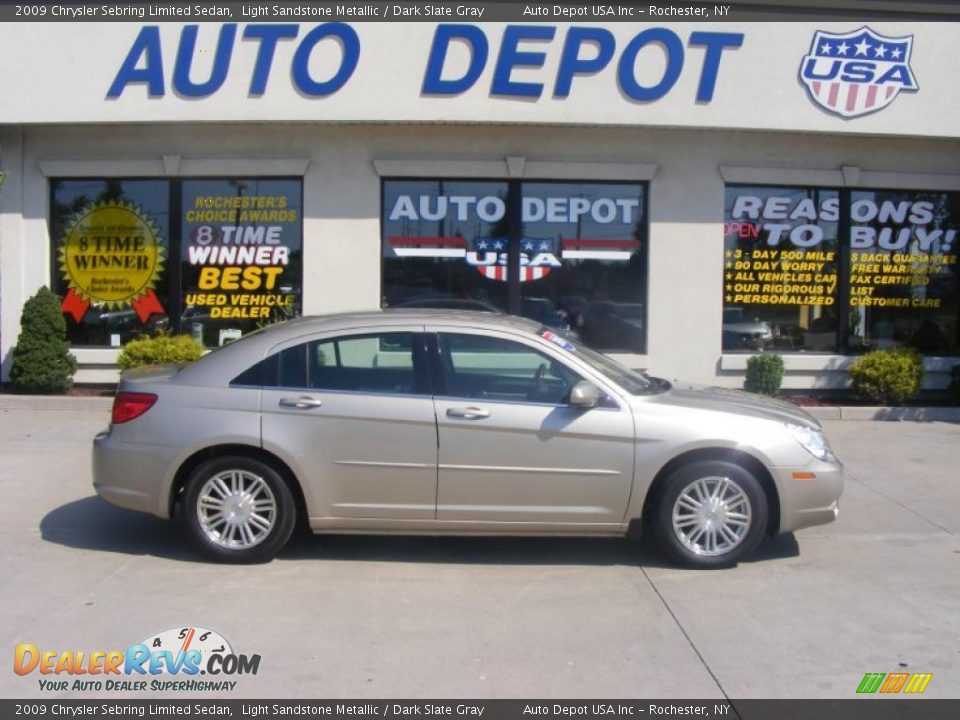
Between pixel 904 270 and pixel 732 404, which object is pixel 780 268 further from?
pixel 732 404

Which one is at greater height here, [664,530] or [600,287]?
A: [600,287]

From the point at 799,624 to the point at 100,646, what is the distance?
12.0 feet

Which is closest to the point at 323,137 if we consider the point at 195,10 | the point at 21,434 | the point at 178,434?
the point at 195,10

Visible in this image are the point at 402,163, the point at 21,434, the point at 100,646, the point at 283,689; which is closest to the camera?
the point at 283,689

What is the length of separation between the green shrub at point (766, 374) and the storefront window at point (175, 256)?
5942mm

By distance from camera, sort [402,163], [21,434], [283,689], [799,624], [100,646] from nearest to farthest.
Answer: [283,689] < [100,646] < [799,624] < [21,434] < [402,163]

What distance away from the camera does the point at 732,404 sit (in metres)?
6.45

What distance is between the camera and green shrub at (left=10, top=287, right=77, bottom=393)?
39.3 ft

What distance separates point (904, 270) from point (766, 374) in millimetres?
2737

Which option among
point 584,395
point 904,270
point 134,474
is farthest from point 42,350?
point 904,270

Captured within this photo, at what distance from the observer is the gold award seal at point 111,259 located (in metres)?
12.9

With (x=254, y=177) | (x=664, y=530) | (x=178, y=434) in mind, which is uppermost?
(x=254, y=177)

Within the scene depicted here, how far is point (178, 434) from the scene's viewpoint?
20.1 ft

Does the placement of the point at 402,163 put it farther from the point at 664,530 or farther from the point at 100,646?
the point at 100,646
